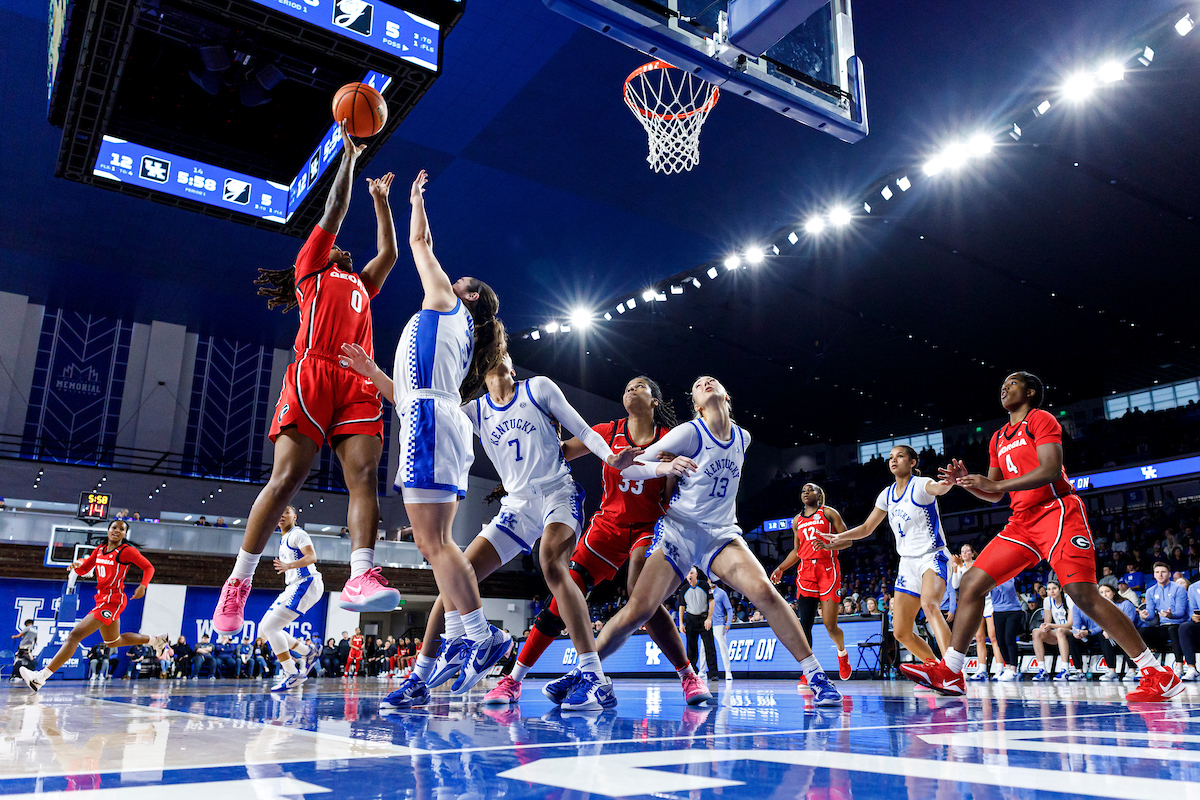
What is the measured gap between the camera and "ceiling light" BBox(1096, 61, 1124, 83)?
11984mm

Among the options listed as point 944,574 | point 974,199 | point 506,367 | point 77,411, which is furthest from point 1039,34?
point 77,411

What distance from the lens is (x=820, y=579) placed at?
8.80m

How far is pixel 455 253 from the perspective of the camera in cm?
1784

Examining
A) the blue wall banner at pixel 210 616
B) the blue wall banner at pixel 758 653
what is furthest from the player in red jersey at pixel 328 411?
the blue wall banner at pixel 210 616

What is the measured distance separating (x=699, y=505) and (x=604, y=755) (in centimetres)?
210

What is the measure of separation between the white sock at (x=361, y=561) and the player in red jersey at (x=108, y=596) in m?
4.99

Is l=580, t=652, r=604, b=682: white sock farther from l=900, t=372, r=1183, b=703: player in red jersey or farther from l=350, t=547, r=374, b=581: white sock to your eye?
l=900, t=372, r=1183, b=703: player in red jersey

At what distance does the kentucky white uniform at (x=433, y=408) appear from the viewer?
3.45m

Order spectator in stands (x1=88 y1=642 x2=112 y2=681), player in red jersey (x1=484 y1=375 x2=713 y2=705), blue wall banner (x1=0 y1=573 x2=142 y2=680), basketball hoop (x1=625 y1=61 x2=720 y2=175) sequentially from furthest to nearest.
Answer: blue wall banner (x1=0 y1=573 x2=142 y2=680) → spectator in stands (x1=88 y1=642 x2=112 y2=681) → basketball hoop (x1=625 y1=61 x2=720 y2=175) → player in red jersey (x1=484 y1=375 x2=713 y2=705)

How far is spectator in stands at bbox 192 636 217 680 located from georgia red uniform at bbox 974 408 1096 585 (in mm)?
15961

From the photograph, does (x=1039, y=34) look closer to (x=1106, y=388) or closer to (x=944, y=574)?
(x=944, y=574)

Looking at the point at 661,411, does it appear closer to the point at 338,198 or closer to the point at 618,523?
the point at 618,523

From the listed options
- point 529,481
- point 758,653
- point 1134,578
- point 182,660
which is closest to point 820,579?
point 758,653

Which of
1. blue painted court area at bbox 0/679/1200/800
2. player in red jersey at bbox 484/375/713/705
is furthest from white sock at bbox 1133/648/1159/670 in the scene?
player in red jersey at bbox 484/375/713/705
